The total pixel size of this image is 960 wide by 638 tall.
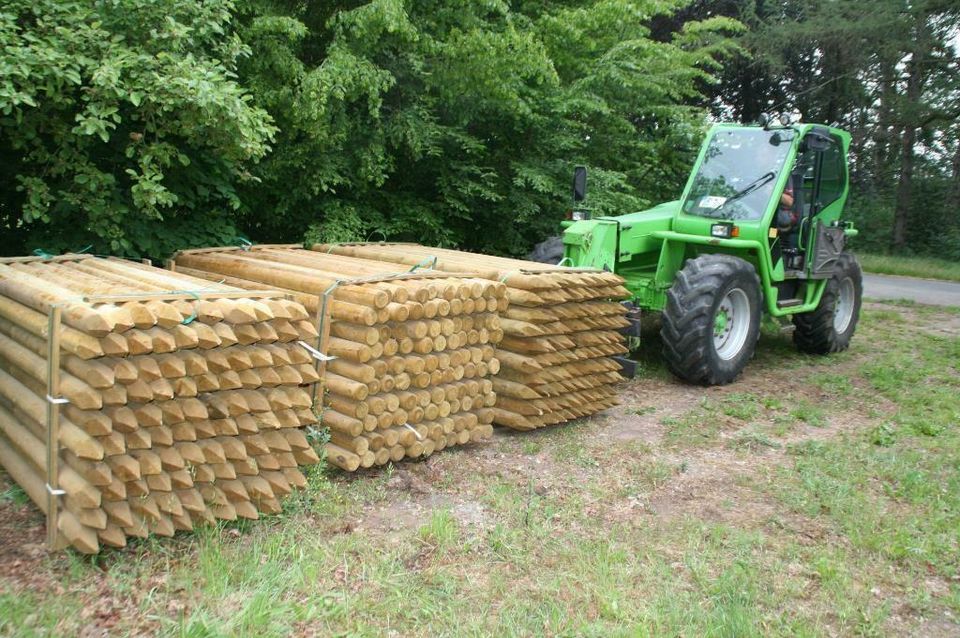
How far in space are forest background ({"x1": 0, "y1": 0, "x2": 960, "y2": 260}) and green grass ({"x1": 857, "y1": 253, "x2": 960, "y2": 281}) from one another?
503 inches

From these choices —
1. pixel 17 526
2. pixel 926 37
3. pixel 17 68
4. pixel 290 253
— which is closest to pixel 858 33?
pixel 926 37

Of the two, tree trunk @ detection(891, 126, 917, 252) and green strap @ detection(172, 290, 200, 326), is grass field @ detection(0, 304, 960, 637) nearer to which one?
green strap @ detection(172, 290, 200, 326)

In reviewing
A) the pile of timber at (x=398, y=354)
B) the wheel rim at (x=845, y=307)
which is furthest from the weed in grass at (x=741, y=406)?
the wheel rim at (x=845, y=307)

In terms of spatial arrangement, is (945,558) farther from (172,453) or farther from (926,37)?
(926,37)

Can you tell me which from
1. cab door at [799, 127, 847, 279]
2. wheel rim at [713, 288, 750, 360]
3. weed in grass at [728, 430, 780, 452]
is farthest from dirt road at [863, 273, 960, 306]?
weed in grass at [728, 430, 780, 452]

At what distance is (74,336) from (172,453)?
79cm

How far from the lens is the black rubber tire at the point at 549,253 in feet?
29.3

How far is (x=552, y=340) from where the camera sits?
658 centimetres

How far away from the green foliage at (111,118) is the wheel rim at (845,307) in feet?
25.5

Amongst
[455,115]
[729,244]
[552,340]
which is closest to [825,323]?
[729,244]

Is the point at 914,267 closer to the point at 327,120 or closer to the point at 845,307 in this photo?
the point at 845,307

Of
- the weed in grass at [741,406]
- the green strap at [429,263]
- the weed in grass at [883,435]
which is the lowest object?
the weed in grass at [741,406]

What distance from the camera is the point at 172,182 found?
7.36 metres

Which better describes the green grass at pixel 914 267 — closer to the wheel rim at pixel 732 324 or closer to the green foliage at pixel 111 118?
the wheel rim at pixel 732 324
